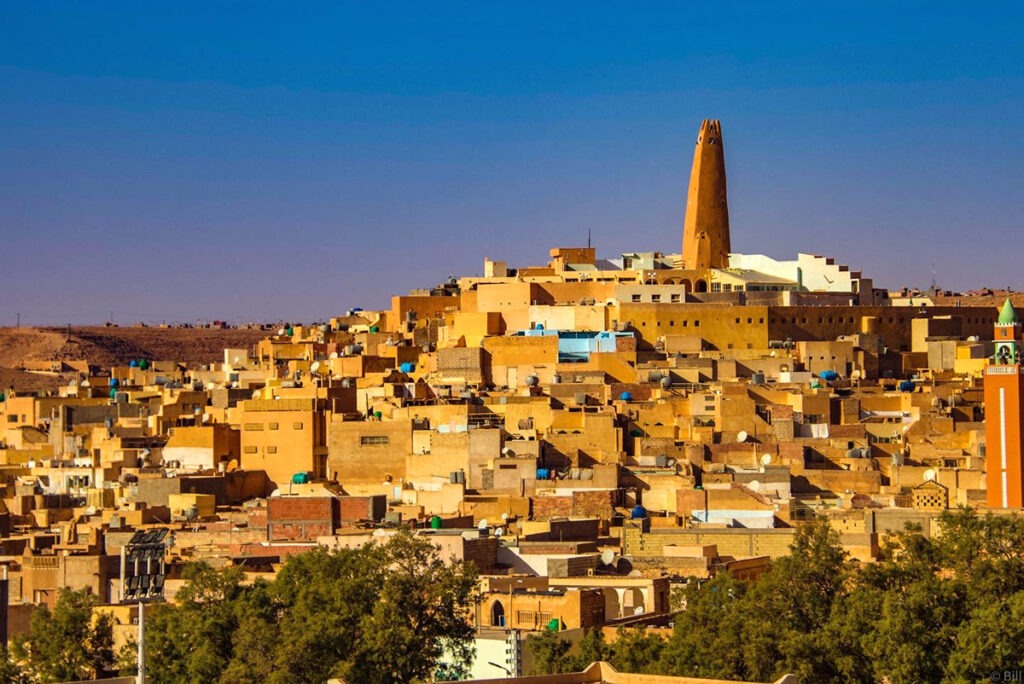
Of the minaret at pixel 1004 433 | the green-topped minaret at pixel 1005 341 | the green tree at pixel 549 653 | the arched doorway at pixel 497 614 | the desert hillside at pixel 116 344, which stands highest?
the desert hillside at pixel 116 344

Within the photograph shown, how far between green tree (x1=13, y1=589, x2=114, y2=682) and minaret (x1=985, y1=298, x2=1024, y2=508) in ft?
62.3

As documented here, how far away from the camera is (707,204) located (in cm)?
7425

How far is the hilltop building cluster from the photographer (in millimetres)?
44219

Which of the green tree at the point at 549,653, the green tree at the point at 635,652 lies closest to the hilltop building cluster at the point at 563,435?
the green tree at the point at 549,653

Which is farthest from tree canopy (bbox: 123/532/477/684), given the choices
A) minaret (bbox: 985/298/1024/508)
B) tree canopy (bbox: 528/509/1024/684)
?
minaret (bbox: 985/298/1024/508)

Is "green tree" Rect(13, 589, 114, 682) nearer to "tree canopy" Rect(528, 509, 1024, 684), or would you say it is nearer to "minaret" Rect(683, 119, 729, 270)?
"tree canopy" Rect(528, 509, 1024, 684)

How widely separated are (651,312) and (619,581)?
997 inches

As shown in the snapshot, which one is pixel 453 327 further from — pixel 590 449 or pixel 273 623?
pixel 273 623

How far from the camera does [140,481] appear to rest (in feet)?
172

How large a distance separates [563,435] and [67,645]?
→ 20.0 m

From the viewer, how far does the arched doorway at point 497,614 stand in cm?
3925

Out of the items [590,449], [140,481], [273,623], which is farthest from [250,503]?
[273,623]

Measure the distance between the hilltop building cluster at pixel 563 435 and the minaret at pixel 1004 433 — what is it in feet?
0.16

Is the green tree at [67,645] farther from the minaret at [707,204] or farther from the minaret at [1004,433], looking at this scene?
the minaret at [707,204]
